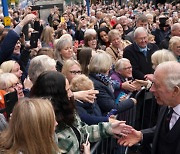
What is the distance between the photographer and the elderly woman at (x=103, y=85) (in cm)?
449

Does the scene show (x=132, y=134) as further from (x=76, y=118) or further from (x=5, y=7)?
(x=5, y=7)

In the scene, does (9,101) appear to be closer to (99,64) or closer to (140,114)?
(99,64)

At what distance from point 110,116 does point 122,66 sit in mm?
1429

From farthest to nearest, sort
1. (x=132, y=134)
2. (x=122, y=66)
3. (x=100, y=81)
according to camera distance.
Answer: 1. (x=122, y=66)
2. (x=100, y=81)
3. (x=132, y=134)

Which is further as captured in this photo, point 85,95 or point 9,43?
point 9,43

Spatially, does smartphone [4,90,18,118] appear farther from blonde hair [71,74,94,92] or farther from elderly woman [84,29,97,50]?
elderly woman [84,29,97,50]

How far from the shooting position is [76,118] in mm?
3170

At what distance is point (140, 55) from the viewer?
→ 6.82 metres

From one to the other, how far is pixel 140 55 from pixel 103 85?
246 centimetres

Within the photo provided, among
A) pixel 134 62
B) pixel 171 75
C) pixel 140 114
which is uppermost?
pixel 171 75

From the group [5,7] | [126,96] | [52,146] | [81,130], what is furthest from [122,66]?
[5,7]

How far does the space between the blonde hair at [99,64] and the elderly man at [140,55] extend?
185cm

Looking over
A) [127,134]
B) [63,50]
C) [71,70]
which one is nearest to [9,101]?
[127,134]

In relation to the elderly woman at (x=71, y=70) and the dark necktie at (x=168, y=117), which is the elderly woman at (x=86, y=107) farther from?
the dark necktie at (x=168, y=117)
